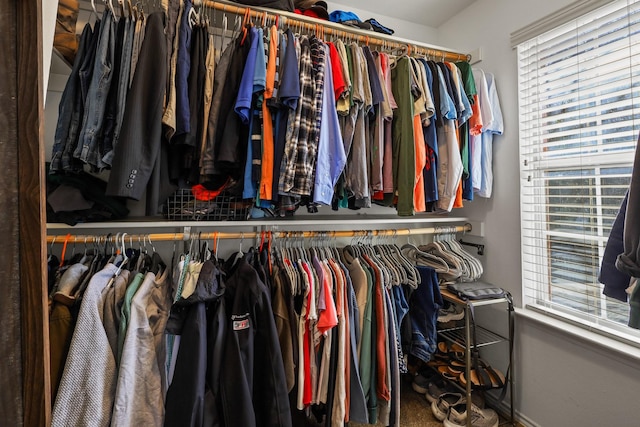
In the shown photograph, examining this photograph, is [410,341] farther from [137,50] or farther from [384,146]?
[137,50]

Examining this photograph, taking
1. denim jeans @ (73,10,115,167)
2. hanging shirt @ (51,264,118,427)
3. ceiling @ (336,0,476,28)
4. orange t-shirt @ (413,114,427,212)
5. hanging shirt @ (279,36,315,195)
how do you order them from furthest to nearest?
ceiling @ (336,0,476,28), orange t-shirt @ (413,114,427,212), hanging shirt @ (279,36,315,195), denim jeans @ (73,10,115,167), hanging shirt @ (51,264,118,427)

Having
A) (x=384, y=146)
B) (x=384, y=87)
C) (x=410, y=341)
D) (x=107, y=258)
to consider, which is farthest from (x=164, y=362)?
(x=384, y=87)

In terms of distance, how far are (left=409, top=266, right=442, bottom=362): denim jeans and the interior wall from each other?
0.51m

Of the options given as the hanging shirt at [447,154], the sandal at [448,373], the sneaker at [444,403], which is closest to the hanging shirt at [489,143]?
the hanging shirt at [447,154]

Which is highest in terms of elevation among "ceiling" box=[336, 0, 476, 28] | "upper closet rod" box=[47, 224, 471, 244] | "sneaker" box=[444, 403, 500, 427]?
"ceiling" box=[336, 0, 476, 28]

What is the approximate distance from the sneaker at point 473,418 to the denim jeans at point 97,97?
2.04 meters

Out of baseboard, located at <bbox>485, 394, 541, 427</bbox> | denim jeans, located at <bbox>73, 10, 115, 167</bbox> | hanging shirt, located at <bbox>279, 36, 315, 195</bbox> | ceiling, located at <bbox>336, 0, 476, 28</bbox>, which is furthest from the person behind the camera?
ceiling, located at <bbox>336, 0, 476, 28</bbox>

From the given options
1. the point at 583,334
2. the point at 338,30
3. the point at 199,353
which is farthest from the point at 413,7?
the point at 199,353

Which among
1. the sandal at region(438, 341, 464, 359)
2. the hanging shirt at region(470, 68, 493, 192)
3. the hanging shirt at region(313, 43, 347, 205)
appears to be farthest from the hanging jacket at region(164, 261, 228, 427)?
the hanging shirt at region(470, 68, 493, 192)

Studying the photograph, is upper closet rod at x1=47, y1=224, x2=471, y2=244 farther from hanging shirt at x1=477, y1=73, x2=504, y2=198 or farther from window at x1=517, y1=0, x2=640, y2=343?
window at x1=517, y1=0, x2=640, y2=343

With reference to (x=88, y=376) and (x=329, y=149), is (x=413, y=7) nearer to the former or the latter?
(x=329, y=149)

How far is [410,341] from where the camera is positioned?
5.36ft

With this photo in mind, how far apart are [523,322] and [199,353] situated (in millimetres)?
1683

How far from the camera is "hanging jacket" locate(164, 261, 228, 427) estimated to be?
108 centimetres
